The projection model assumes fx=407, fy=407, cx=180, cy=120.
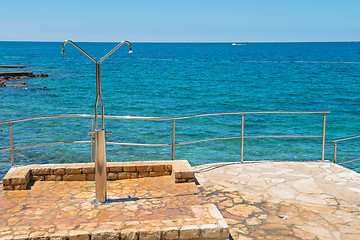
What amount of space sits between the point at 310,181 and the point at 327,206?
1.14 meters

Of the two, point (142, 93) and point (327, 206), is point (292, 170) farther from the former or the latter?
point (142, 93)

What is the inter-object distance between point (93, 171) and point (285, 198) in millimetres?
Answer: 3273

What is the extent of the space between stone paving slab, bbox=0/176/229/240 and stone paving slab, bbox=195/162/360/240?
0.50m

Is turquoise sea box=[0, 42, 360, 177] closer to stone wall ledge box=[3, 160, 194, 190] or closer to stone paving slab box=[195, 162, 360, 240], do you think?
stone wall ledge box=[3, 160, 194, 190]

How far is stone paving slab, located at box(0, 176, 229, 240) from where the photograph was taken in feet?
14.7

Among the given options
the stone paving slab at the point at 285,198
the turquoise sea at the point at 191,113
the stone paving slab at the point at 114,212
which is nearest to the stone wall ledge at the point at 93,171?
the stone paving slab at the point at 114,212

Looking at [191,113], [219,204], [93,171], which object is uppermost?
[93,171]

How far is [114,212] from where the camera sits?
18.6 feet

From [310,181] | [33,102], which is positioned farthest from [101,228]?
[33,102]

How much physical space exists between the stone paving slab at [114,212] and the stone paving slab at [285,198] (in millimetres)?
500

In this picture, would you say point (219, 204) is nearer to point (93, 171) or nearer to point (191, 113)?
point (93, 171)

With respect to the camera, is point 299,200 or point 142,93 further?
point 142,93

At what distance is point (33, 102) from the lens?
34.3 m

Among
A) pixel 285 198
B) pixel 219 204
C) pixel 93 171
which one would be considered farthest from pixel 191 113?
pixel 219 204
